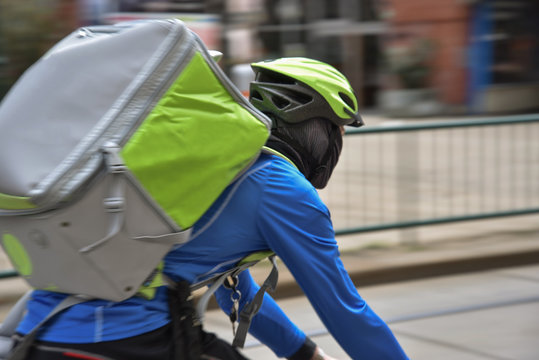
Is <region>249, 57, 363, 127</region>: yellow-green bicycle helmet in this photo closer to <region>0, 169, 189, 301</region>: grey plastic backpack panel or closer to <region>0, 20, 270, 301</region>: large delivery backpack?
<region>0, 20, 270, 301</region>: large delivery backpack

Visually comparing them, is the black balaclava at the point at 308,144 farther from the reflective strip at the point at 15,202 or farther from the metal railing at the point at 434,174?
the metal railing at the point at 434,174

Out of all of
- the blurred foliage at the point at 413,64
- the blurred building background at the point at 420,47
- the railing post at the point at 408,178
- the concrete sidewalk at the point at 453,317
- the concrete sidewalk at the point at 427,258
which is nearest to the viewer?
the concrete sidewalk at the point at 453,317

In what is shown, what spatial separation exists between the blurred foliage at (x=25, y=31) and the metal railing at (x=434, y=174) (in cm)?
289

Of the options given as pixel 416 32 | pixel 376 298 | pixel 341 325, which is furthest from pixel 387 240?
pixel 416 32

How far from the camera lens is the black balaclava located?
6.97 ft

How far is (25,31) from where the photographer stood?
726 centimetres

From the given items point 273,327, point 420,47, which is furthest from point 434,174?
point 420,47

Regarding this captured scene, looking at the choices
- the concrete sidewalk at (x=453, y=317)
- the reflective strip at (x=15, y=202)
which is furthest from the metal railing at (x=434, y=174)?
the reflective strip at (x=15, y=202)

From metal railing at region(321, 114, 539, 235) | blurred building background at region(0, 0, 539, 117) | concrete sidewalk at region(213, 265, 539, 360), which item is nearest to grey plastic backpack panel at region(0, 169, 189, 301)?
concrete sidewalk at region(213, 265, 539, 360)

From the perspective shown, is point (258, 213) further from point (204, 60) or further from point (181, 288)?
point (204, 60)

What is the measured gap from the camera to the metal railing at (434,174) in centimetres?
661

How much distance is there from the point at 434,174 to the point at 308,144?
4.94 metres

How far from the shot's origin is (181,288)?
A: 1.78 meters

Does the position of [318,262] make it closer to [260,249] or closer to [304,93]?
[260,249]
